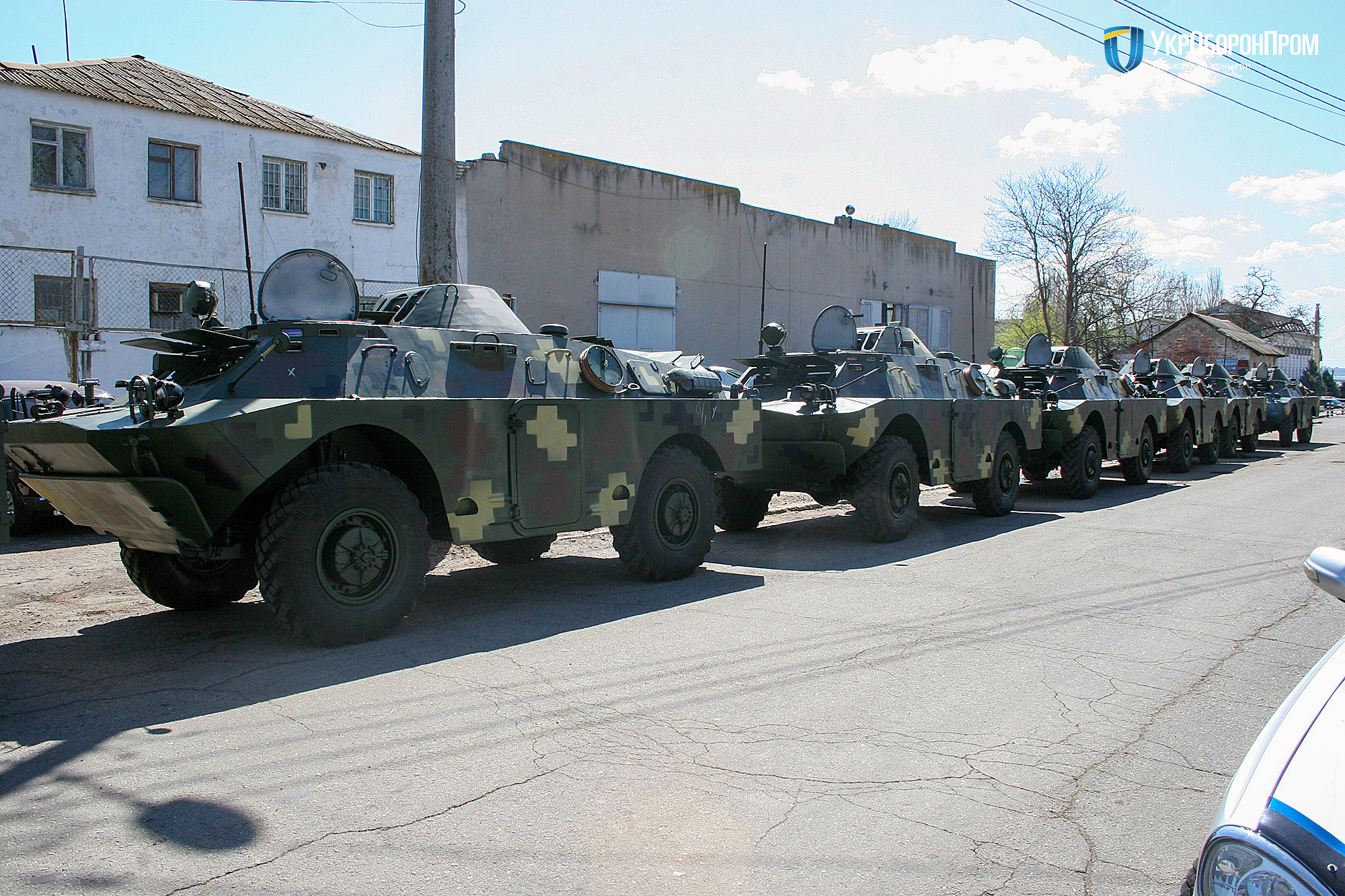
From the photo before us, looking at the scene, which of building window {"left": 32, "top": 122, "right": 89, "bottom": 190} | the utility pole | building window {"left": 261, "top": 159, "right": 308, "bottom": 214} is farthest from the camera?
building window {"left": 261, "top": 159, "right": 308, "bottom": 214}

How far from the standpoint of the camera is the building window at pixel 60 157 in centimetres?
1859

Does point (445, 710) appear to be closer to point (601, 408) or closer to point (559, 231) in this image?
point (601, 408)

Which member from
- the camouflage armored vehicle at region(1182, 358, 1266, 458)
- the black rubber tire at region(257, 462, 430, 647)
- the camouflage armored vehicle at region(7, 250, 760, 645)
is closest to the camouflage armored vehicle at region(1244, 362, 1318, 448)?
the camouflage armored vehicle at region(1182, 358, 1266, 458)

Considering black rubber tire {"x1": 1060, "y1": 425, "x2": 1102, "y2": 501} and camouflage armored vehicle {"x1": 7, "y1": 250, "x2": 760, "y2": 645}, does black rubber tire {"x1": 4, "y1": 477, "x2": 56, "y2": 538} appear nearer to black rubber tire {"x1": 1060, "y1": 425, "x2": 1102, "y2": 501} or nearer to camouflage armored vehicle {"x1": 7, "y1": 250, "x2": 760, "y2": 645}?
camouflage armored vehicle {"x1": 7, "y1": 250, "x2": 760, "y2": 645}

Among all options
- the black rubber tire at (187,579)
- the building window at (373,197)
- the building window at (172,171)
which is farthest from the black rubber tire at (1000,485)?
the building window at (172,171)

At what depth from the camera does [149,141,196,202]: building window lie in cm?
1958

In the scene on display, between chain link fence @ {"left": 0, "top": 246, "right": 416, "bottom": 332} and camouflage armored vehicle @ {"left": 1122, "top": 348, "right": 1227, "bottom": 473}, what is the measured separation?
1298cm

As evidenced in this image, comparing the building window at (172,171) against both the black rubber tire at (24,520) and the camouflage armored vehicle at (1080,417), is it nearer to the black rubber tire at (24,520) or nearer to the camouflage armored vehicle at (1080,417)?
the black rubber tire at (24,520)

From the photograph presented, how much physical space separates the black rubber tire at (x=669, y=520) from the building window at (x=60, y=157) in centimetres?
1571

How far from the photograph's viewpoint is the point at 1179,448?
18.7m

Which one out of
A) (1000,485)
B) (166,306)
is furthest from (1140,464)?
(166,306)

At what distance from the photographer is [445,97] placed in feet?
30.5

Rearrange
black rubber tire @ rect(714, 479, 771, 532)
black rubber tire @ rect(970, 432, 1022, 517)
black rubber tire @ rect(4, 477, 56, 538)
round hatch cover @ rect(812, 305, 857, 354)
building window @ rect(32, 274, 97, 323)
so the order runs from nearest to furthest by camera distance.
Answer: black rubber tire @ rect(4, 477, 56, 538) → black rubber tire @ rect(714, 479, 771, 532) → round hatch cover @ rect(812, 305, 857, 354) → black rubber tire @ rect(970, 432, 1022, 517) → building window @ rect(32, 274, 97, 323)

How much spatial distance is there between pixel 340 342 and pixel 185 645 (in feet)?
6.34
